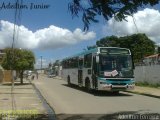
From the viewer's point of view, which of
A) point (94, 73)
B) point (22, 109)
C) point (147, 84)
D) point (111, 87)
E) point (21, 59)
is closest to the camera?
point (22, 109)

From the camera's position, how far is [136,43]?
299ft

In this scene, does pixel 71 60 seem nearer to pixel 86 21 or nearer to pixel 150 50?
pixel 86 21

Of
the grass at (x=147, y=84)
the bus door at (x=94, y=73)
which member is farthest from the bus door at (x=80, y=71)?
the grass at (x=147, y=84)

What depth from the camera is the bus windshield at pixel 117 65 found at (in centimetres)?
2623

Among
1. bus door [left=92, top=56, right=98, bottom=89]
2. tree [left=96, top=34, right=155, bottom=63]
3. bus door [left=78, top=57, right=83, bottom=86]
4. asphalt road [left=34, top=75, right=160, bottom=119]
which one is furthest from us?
tree [left=96, top=34, right=155, bottom=63]

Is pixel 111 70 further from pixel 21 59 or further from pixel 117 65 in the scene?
pixel 21 59

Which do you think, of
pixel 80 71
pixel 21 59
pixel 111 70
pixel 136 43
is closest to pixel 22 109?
pixel 111 70

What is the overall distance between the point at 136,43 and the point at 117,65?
65.5m

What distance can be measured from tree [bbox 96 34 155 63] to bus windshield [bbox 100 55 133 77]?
6032 cm

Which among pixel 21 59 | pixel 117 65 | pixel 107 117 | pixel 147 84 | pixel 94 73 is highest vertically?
pixel 21 59

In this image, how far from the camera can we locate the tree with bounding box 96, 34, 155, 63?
88.1 metres

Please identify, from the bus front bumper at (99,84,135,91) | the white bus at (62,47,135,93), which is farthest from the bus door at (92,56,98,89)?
the bus front bumper at (99,84,135,91)

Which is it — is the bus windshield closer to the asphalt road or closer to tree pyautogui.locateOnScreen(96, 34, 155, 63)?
the asphalt road

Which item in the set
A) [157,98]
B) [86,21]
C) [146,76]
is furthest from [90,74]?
[86,21]
